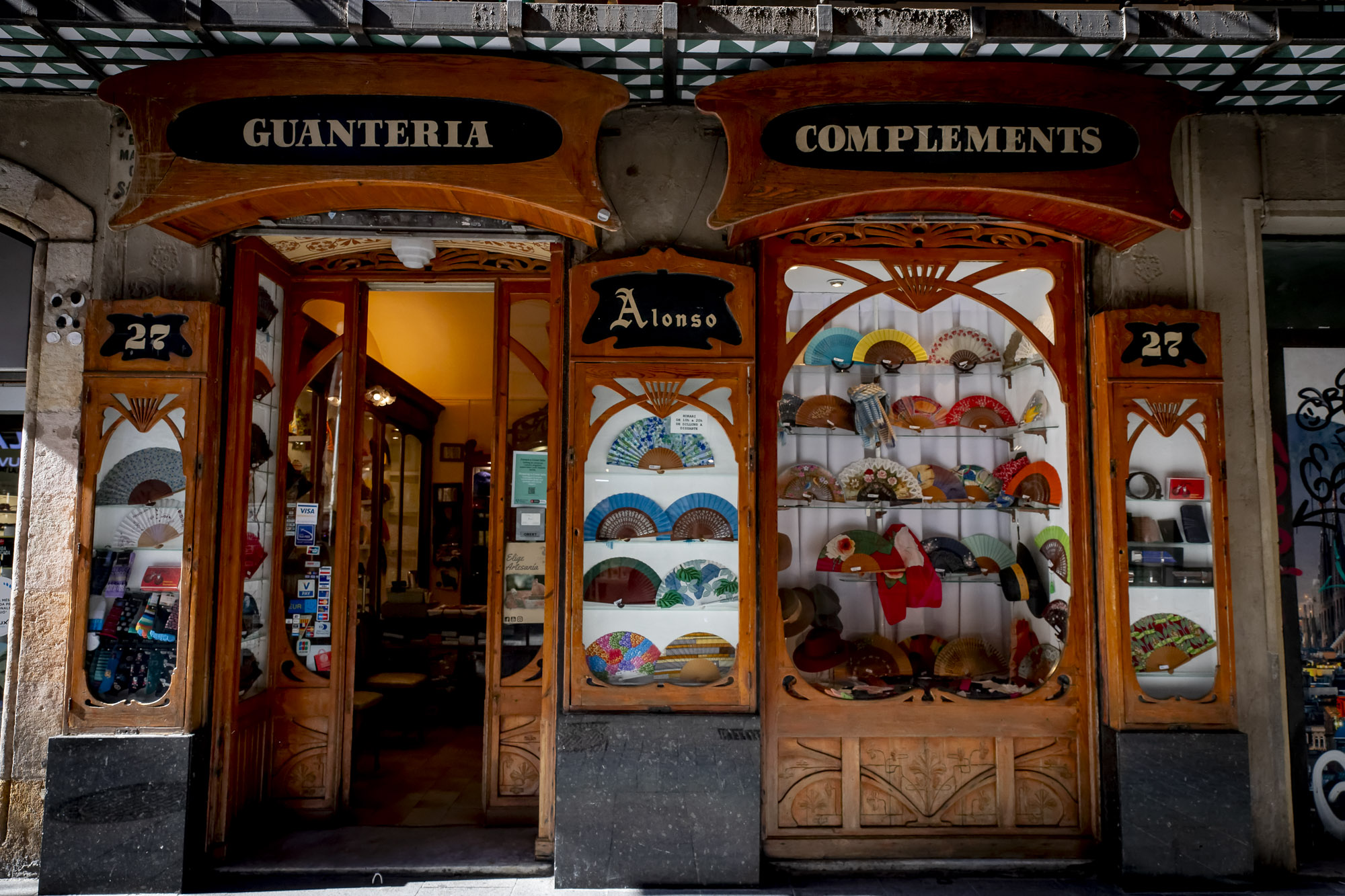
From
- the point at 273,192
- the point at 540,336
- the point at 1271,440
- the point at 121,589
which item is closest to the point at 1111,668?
the point at 1271,440

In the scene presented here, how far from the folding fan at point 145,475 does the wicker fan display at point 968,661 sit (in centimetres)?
463

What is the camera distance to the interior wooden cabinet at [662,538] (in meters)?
4.45

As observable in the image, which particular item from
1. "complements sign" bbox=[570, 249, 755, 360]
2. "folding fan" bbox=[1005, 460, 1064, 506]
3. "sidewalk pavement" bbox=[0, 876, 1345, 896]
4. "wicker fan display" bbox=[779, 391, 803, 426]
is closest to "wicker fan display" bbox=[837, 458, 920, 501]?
"wicker fan display" bbox=[779, 391, 803, 426]

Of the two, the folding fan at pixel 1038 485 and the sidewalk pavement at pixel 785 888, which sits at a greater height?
the folding fan at pixel 1038 485

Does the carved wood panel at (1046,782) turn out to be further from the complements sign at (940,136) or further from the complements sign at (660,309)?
the complements sign at (940,136)

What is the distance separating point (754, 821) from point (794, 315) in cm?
294

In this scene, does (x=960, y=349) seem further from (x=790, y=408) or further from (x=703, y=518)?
(x=703, y=518)

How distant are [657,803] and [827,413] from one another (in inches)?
103

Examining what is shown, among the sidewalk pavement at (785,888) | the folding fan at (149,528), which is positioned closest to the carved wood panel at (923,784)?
the sidewalk pavement at (785,888)

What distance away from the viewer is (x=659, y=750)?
4.36m

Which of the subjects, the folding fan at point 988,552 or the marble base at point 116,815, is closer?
the marble base at point 116,815

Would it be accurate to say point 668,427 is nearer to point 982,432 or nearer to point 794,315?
point 794,315

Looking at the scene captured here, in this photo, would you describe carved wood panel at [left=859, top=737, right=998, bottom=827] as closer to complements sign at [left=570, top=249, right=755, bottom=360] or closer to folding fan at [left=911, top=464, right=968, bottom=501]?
folding fan at [left=911, top=464, right=968, bottom=501]

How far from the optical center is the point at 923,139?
4207 millimetres
